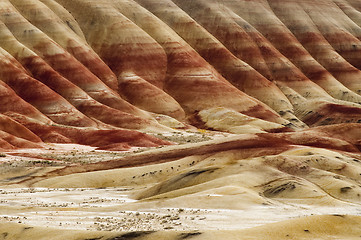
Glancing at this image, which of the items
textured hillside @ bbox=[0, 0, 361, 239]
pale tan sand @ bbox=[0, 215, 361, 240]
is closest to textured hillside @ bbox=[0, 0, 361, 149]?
textured hillside @ bbox=[0, 0, 361, 239]

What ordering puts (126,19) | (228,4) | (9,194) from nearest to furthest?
(9,194), (126,19), (228,4)

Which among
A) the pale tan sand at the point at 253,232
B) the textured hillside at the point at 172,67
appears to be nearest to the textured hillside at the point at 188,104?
the pale tan sand at the point at 253,232

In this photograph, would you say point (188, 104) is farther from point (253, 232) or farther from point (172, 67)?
point (253, 232)

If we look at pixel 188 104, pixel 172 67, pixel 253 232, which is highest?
pixel 253 232

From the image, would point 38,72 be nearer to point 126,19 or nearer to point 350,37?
point 126,19

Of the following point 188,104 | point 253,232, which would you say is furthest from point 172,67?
point 253,232

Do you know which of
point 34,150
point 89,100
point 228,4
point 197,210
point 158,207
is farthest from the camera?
point 228,4

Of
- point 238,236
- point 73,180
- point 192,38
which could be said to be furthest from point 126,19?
point 238,236

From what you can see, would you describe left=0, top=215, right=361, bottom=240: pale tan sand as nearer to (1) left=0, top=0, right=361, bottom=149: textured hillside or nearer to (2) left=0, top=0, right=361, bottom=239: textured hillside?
(2) left=0, top=0, right=361, bottom=239: textured hillside

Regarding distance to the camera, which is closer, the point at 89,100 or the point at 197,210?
the point at 197,210
